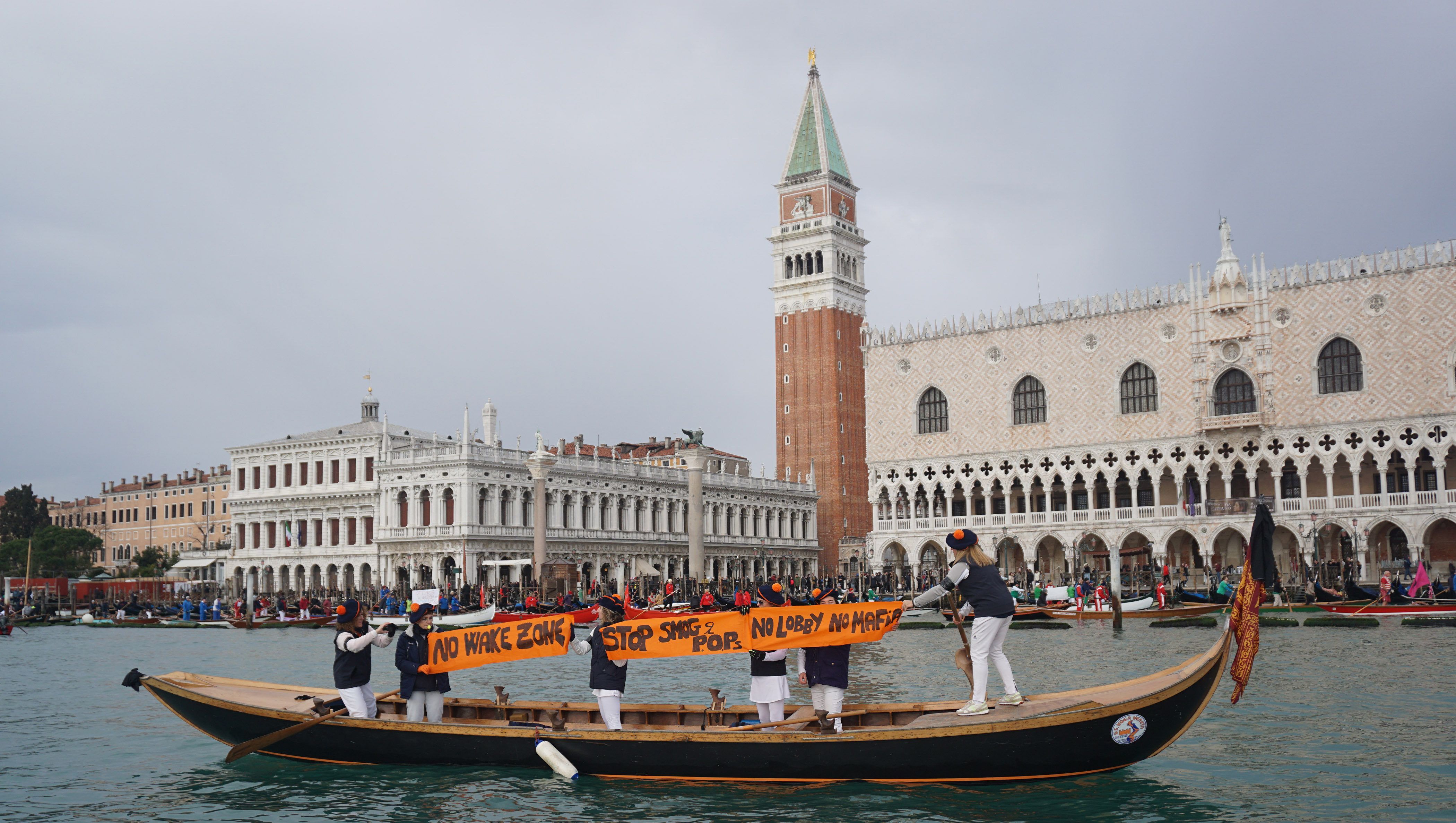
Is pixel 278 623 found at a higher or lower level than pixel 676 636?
lower

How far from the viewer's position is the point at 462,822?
430 inches

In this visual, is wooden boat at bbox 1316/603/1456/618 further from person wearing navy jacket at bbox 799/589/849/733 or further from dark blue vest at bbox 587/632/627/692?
dark blue vest at bbox 587/632/627/692

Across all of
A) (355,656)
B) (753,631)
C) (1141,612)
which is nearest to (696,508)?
(1141,612)

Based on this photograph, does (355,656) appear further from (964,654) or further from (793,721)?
(964,654)

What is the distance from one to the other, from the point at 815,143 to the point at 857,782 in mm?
69779

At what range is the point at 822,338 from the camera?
2906 inches

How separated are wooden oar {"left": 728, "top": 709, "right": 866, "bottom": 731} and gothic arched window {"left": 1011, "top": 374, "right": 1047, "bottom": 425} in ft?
159

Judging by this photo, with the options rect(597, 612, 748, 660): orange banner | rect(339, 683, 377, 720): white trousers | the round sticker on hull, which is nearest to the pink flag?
the round sticker on hull

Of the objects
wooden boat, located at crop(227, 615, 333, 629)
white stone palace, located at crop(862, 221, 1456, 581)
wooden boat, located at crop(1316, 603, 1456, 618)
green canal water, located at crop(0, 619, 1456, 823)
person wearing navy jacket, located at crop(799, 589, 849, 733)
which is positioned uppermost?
white stone palace, located at crop(862, 221, 1456, 581)

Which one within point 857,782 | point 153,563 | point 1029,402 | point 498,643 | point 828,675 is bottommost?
point 857,782

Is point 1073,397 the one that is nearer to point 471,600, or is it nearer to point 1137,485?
point 1137,485

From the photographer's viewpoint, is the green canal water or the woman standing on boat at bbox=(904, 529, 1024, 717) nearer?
the woman standing on boat at bbox=(904, 529, 1024, 717)

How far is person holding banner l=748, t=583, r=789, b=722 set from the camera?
1195cm

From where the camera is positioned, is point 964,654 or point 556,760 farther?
point 556,760
